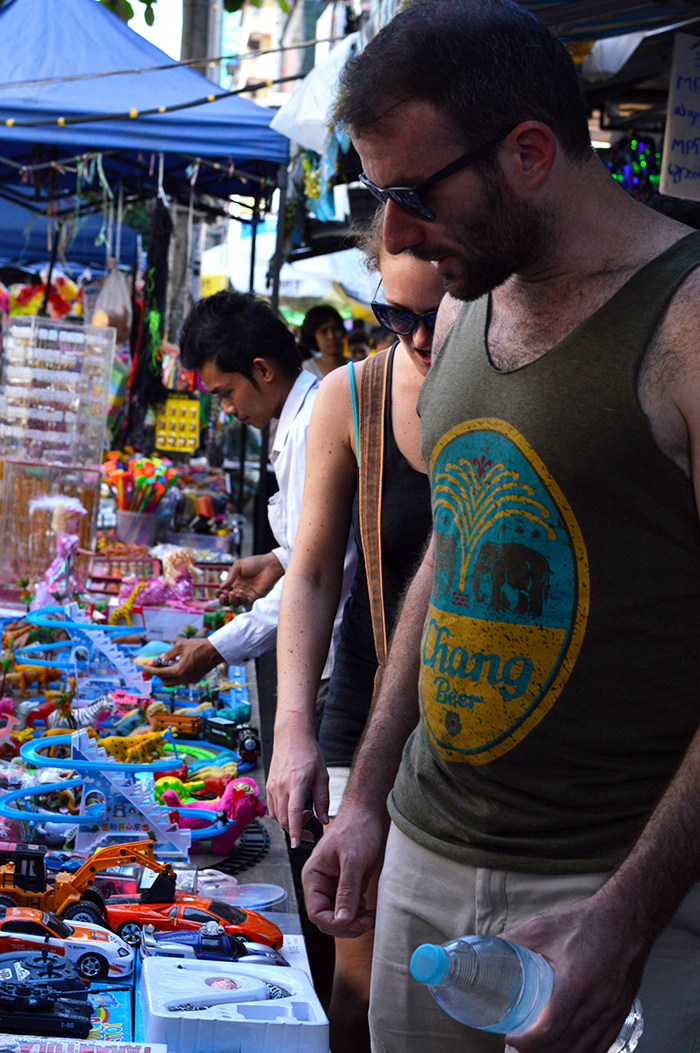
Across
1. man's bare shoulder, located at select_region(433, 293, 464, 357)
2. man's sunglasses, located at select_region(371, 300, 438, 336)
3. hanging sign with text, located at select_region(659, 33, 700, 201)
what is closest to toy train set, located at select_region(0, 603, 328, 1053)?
man's bare shoulder, located at select_region(433, 293, 464, 357)

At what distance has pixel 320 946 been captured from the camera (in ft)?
9.52

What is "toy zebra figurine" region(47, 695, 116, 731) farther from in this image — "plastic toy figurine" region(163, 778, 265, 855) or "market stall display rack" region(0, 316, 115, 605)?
"market stall display rack" region(0, 316, 115, 605)

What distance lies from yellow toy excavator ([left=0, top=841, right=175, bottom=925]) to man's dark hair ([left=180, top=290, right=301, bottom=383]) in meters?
1.98

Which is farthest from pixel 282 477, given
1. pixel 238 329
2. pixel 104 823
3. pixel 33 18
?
pixel 33 18

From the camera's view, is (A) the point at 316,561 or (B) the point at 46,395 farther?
(B) the point at 46,395

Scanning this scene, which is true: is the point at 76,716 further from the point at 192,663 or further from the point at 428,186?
the point at 428,186

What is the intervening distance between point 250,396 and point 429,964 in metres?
2.99

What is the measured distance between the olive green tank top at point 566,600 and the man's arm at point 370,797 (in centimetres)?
21

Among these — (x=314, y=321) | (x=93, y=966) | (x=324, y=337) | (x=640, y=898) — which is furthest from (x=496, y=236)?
(x=314, y=321)

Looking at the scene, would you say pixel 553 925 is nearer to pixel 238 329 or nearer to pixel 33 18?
pixel 238 329

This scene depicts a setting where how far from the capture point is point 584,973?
1022 millimetres

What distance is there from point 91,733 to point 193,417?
5.03m

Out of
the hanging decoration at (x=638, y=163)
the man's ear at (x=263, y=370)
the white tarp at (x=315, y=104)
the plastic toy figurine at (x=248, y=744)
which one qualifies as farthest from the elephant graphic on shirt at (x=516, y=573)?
the hanging decoration at (x=638, y=163)

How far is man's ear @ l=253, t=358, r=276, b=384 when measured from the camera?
3.71m
